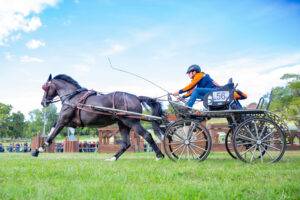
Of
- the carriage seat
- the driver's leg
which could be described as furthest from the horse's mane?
the carriage seat

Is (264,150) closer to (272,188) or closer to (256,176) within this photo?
(256,176)

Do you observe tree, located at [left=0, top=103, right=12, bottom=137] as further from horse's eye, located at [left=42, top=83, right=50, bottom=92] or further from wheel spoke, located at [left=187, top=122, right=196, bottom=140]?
wheel spoke, located at [left=187, top=122, right=196, bottom=140]

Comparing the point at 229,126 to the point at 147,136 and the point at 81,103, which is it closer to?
the point at 147,136

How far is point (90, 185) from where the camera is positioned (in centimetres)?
462

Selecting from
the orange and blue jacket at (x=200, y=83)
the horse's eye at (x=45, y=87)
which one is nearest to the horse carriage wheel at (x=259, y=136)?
the orange and blue jacket at (x=200, y=83)

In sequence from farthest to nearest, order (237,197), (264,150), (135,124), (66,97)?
(66,97) → (135,124) → (264,150) → (237,197)

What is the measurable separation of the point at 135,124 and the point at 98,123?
1.16m

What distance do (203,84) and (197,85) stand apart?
6.2 inches

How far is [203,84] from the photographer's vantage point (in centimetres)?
959

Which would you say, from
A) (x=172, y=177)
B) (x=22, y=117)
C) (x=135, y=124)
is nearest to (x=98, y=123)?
(x=135, y=124)

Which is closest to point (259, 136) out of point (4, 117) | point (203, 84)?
point (203, 84)

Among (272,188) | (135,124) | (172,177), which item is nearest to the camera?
(272,188)

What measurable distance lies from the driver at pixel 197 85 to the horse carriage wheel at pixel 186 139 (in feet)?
1.98

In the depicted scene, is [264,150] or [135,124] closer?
[264,150]
